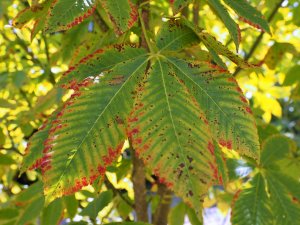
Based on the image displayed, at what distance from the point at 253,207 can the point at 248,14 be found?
34 cm

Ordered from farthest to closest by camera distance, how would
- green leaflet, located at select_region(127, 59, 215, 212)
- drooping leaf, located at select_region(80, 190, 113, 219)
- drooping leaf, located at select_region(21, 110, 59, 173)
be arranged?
drooping leaf, located at select_region(80, 190, 113, 219) < drooping leaf, located at select_region(21, 110, 59, 173) < green leaflet, located at select_region(127, 59, 215, 212)

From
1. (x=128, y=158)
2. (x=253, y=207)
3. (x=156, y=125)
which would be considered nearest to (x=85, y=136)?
(x=156, y=125)

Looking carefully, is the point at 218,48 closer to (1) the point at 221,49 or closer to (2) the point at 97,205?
(1) the point at 221,49

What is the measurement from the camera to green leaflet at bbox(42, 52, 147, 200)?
0.44 metres

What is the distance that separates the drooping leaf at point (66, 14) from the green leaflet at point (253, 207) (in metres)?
0.42

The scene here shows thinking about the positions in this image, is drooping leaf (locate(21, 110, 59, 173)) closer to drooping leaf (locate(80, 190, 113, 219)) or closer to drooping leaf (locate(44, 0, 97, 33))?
drooping leaf (locate(44, 0, 97, 33))

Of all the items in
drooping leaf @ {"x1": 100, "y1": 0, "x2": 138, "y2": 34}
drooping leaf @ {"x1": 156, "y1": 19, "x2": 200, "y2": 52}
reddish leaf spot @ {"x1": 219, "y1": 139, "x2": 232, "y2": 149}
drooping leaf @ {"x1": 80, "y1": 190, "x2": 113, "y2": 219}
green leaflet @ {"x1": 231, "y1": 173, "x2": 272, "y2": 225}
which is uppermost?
drooping leaf @ {"x1": 100, "y1": 0, "x2": 138, "y2": 34}

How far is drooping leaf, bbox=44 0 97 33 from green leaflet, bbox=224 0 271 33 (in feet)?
0.57

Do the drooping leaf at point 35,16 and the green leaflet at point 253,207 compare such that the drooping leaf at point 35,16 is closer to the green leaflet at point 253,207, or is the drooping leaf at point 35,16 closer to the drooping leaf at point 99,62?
the drooping leaf at point 99,62

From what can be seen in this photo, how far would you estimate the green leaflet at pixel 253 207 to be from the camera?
732mm

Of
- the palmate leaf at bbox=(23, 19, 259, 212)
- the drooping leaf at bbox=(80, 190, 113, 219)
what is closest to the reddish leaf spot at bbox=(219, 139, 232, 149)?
the palmate leaf at bbox=(23, 19, 259, 212)

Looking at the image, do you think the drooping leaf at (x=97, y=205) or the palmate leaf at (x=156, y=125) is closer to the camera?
the palmate leaf at (x=156, y=125)

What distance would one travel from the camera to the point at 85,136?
0.45 m

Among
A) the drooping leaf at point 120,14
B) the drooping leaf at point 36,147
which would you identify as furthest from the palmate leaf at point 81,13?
the drooping leaf at point 36,147
